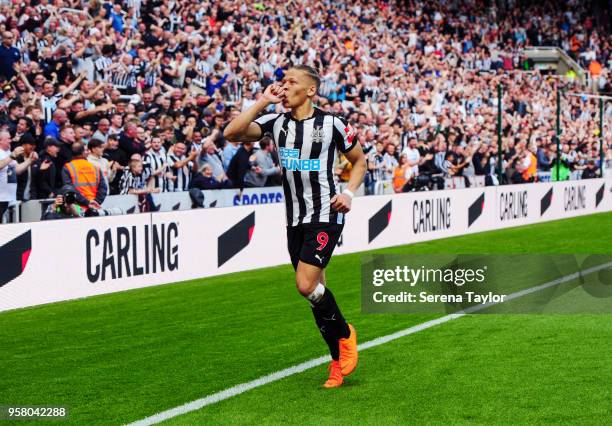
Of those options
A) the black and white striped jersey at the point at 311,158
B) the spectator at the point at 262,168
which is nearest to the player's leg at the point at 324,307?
the black and white striped jersey at the point at 311,158

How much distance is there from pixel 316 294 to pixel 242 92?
14799 mm

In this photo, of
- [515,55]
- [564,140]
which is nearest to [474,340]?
[564,140]

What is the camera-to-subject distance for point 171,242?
13.3m

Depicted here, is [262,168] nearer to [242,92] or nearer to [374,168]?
[242,92]

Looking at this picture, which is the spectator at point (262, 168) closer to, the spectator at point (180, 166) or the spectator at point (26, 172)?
the spectator at point (180, 166)

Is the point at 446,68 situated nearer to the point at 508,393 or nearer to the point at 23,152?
the point at 23,152

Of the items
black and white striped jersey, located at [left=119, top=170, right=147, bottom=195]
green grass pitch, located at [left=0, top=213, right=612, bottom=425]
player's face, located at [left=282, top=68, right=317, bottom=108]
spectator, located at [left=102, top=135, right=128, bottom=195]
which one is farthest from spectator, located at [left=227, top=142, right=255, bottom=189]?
player's face, located at [left=282, top=68, right=317, bottom=108]

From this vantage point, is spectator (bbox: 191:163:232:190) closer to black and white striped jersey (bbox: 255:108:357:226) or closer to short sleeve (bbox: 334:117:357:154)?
black and white striped jersey (bbox: 255:108:357:226)

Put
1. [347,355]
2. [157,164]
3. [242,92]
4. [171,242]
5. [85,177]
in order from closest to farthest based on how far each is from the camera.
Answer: [347,355] < [171,242] < [85,177] < [157,164] < [242,92]

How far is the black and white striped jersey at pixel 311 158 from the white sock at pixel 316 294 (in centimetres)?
44

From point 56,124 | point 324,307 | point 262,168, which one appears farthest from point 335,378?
point 262,168

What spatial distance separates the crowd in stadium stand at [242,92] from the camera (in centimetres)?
1547

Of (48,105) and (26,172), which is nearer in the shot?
(26,172)

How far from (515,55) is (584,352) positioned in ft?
105
